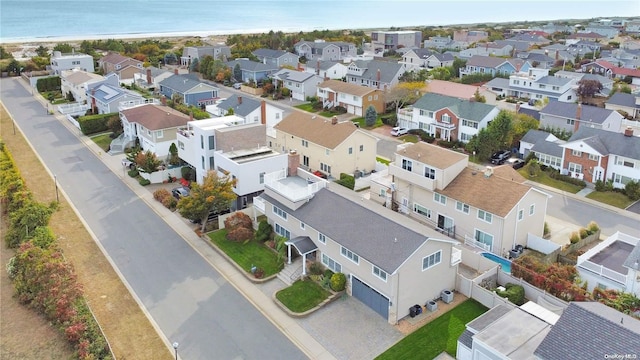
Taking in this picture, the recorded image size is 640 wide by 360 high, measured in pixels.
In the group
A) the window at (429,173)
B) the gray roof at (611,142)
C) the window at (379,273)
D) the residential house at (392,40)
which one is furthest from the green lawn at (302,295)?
the residential house at (392,40)

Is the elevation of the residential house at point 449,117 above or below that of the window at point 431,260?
above

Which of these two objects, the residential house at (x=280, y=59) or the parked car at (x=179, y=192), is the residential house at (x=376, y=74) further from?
the parked car at (x=179, y=192)

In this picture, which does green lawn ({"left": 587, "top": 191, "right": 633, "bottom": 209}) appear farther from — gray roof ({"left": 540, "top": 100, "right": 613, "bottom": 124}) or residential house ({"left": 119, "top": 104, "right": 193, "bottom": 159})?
residential house ({"left": 119, "top": 104, "right": 193, "bottom": 159})

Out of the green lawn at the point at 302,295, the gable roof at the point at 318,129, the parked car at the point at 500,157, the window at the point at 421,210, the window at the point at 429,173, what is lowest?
the green lawn at the point at 302,295

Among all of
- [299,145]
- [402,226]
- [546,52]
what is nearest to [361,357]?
[402,226]

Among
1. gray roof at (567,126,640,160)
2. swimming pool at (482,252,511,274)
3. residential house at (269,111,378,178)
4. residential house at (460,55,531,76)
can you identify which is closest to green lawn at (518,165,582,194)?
gray roof at (567,126,640,160)

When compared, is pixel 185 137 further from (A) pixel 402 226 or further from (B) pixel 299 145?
(A) pixel 402 226
